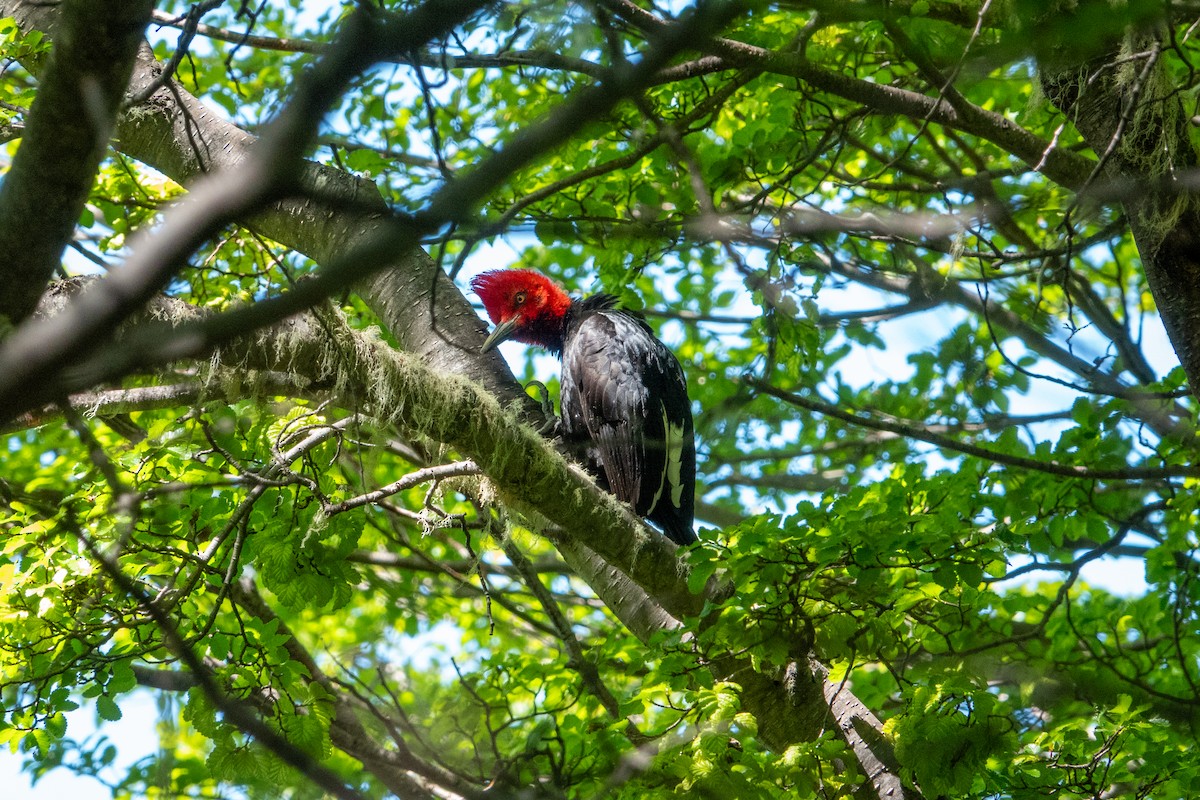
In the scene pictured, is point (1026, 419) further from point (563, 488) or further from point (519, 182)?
point (563, 488)

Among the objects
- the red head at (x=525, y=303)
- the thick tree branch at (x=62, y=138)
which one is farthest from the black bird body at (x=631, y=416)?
the thick tree branch at (x=62, y=138)

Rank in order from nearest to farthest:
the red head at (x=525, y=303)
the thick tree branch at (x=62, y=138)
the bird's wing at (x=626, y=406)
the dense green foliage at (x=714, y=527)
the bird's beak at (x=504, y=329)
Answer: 1. the thick tree branch at (x=62, y=138)
2. the dense green foliage at (x=714, y=527)
3. the bird's wing at (x=626, y=406)
4. the bird's beak at (x=504, y=329)
5. the red head at (x=525, y=303)

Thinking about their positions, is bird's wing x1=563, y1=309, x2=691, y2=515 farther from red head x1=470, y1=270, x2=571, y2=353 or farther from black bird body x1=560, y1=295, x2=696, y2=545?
red head x1=470, y1=270, x2=571, y2=353

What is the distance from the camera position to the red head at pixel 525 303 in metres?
5.27

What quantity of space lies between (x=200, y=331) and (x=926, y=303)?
87.6 inches

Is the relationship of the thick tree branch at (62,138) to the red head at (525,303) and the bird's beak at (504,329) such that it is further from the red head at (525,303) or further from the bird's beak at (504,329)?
the red head at (525,303)

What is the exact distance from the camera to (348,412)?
9.84 ft

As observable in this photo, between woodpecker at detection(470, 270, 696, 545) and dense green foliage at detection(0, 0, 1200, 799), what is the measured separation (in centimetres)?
40

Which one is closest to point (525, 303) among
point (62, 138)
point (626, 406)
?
point (626, 406)

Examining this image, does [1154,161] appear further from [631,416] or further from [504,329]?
[504,329]

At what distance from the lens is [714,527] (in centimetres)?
415

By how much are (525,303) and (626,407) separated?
93cm

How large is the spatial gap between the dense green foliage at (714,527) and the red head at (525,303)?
56cm

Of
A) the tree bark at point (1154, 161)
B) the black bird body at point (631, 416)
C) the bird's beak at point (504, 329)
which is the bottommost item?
the tree bark at point (1154, 161)
